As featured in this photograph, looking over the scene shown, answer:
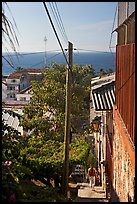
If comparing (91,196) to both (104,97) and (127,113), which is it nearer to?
(104,97)

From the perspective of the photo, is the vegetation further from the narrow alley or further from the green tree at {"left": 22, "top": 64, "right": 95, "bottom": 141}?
the narrow alley

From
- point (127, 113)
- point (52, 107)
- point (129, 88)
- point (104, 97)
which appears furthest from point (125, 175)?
point (52, 107)

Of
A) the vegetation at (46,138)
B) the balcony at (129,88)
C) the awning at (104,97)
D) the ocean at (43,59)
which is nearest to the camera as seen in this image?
the ocean at (43,59)

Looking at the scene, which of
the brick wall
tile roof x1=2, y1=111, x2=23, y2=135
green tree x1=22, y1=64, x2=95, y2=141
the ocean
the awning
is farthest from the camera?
green tree x1=22, y1=64, x2=95, y2=141

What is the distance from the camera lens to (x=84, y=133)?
14.1m

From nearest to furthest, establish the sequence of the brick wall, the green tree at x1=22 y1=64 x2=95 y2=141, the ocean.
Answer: the ocean → the brick wall → the green tree at x1=22 y1=64 x2=95 y2=141

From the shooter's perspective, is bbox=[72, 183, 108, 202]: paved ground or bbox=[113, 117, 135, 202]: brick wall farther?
bbox=[72, 183, 108, 202]: paved ground

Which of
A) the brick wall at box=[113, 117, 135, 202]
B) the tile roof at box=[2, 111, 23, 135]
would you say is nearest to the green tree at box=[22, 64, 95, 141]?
the tile roof at box=[2, 111, 23, 135]

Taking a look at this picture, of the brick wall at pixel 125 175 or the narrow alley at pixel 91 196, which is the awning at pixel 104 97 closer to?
the brick wall at pixel 125 175

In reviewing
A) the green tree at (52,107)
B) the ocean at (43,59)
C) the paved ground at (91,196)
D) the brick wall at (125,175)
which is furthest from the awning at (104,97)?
the green tree at (52,107)

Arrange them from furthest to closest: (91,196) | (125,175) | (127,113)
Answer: (91,196)
(127,113)
(125,175)

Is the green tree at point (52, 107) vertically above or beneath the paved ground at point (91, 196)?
above

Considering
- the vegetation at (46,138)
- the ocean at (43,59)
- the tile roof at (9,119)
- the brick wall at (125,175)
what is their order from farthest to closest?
the tile roof at (9,119), the brick wall at (125,175), the vegetation at (46,138), the ocean at (43,59)

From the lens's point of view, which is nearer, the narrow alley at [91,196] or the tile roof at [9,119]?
the tile roof at [9,119]
